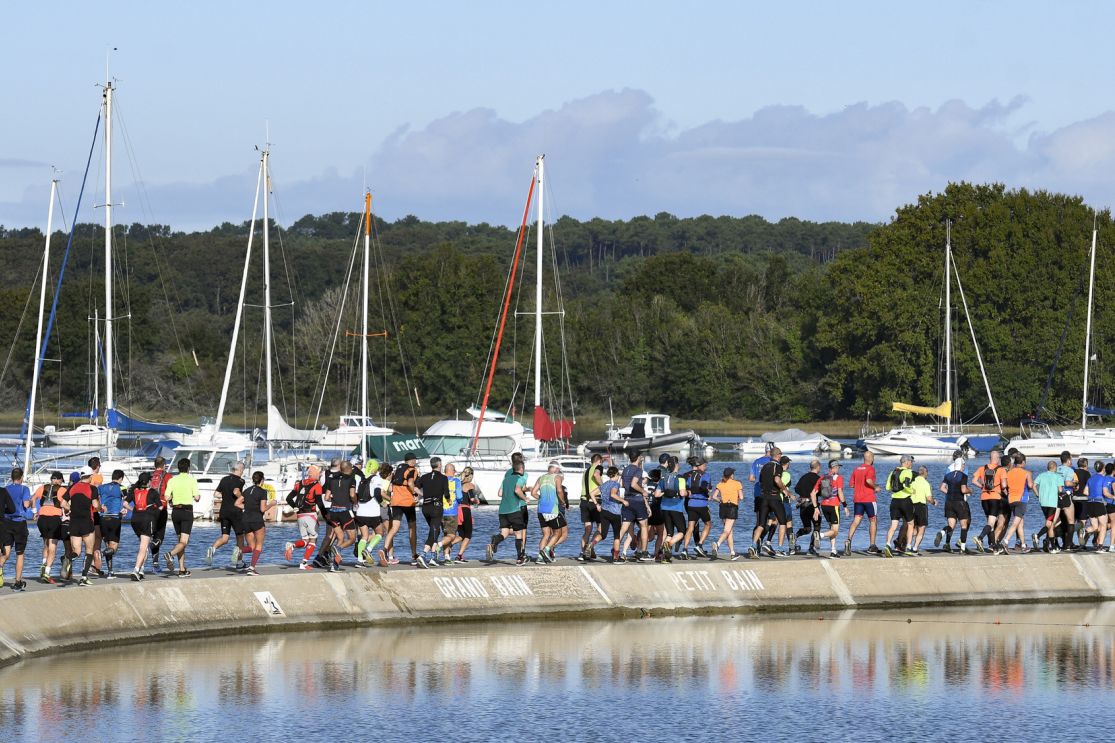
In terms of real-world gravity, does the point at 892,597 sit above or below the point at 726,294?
below

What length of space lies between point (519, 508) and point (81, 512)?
6.13 m

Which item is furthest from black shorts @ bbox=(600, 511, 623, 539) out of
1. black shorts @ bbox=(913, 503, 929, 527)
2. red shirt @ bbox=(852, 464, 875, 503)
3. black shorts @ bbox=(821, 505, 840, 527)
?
black shorts @ bbox=(913, 503, 929, 527)

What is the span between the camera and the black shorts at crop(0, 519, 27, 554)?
21625 millimetres

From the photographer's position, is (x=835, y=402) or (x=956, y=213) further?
(x=835, y=402)

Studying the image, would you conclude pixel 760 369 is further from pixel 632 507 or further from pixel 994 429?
pixel 632 507

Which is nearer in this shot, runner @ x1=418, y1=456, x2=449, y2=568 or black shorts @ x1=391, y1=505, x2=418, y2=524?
black shorts @ x1=391, y1=505, x2=418, y2=524

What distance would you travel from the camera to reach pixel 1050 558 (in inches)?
1073

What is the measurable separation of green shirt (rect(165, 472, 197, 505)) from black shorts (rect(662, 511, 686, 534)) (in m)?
6.82

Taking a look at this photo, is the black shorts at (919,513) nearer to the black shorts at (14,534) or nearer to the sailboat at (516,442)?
the black shorts at (14,534)

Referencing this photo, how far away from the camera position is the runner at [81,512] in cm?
2259

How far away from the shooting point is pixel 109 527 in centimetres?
2334

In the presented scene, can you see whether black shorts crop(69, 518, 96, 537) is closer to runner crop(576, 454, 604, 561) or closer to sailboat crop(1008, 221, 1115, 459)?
runner crop(576, 454, 604, 561)

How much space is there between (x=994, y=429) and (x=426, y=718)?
80.3m

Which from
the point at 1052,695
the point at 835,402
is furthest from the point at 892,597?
the point at 835,402
